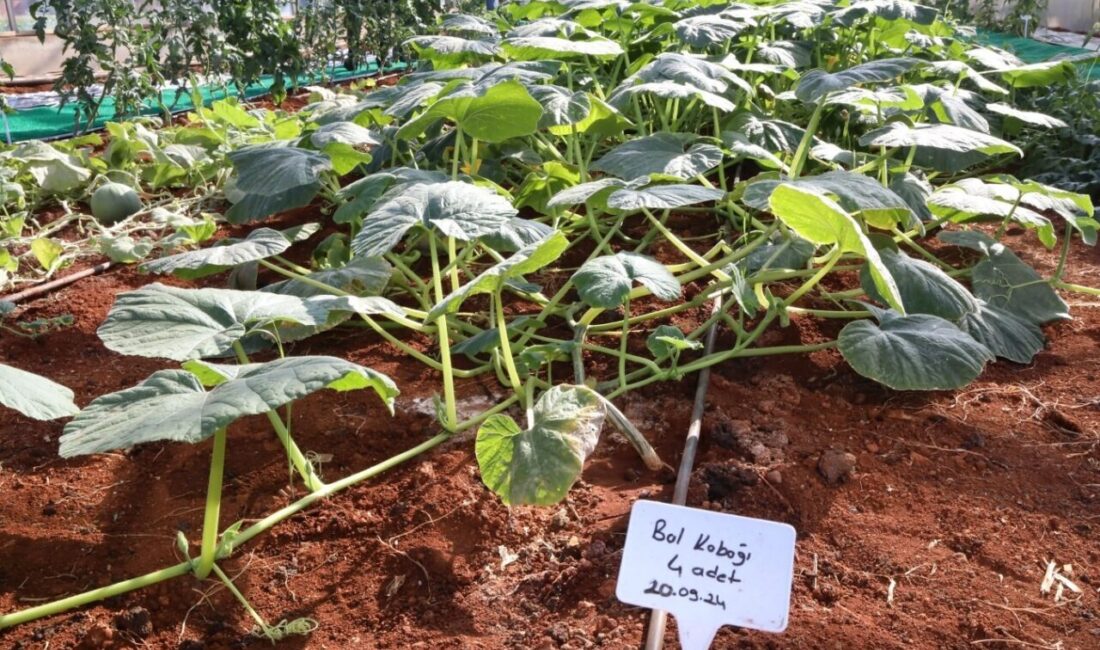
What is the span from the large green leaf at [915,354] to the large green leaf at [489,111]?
92 cm

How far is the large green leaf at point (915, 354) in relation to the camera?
1.51m

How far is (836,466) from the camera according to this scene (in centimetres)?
150

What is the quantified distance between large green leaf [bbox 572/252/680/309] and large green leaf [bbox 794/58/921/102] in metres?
1.05

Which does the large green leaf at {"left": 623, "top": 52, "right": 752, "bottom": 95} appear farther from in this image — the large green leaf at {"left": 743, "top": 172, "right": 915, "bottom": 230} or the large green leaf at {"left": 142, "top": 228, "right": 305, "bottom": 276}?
the large green leaf at {"left": 142, "top": 228, "right": 305, "bottom": 276}

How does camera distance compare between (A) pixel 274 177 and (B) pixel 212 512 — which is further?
(A) pixel 274 177

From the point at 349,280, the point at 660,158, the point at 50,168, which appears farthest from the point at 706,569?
the point at 50,168

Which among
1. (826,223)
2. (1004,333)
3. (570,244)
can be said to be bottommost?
(1004,333)

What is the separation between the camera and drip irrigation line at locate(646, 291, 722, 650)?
44.4 inches

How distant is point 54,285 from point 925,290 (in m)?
2.28

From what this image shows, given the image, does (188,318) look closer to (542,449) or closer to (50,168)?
(542,449)

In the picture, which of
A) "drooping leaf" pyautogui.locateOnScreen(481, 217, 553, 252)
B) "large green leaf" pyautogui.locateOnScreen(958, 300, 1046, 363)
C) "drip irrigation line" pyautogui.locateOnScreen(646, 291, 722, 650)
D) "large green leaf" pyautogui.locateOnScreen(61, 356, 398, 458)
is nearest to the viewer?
"large green leaf" pyautogui.locateOnScreen(61, 356, 398, 458)

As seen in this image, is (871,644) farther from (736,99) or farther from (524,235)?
(736,99)

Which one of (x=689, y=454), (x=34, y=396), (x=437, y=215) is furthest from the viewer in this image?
(x=437, y=215)

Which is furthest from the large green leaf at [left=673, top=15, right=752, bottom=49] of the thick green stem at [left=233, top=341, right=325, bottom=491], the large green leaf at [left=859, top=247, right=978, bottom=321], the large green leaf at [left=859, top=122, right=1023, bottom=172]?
the thick green stem at [left=233, top=341, right=325, bottom=491]
